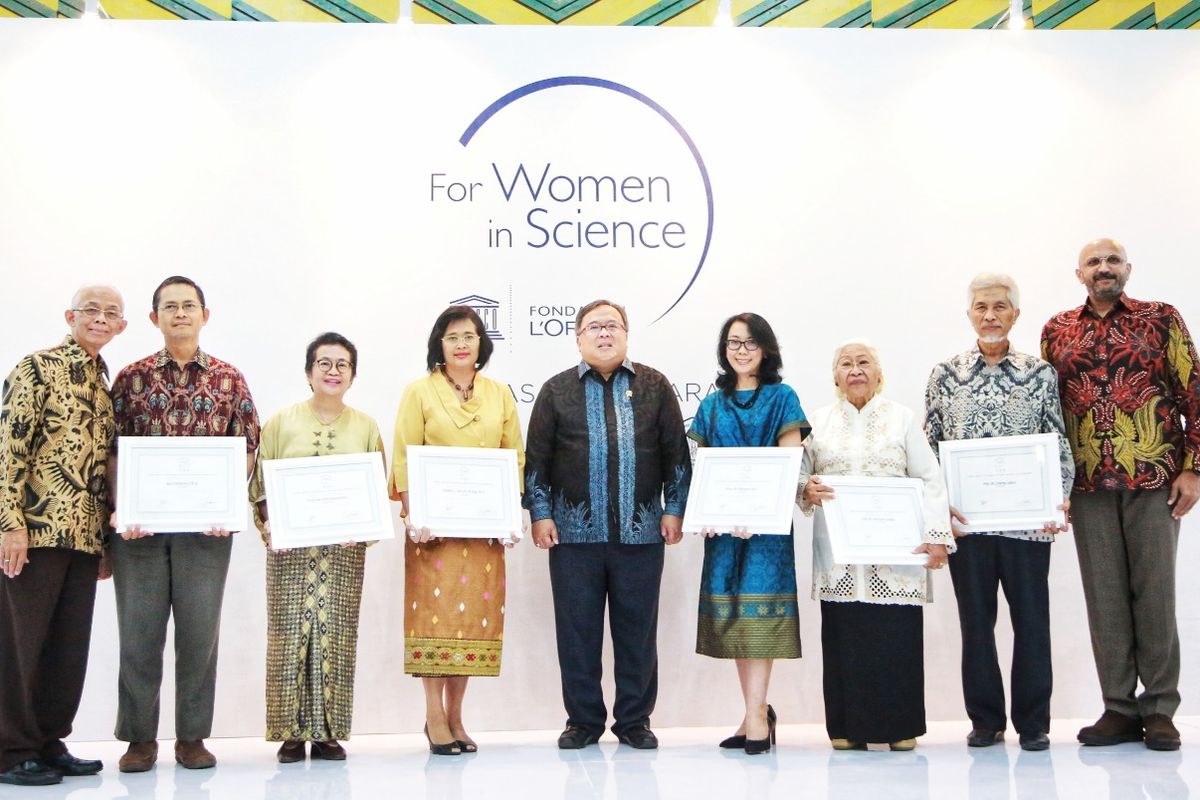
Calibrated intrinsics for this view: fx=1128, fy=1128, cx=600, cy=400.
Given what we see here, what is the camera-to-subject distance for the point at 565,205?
4.91m

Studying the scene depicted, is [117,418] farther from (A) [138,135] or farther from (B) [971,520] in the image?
(B) [971,520]

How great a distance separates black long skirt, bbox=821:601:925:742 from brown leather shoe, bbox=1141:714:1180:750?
772 millimetres

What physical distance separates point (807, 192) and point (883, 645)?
207cm

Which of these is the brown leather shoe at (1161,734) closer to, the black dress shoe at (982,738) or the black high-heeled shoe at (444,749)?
the black dress shoe at (982,738)

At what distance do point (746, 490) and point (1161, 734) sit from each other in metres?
1.63

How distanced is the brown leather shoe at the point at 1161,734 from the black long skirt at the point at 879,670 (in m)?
0.77

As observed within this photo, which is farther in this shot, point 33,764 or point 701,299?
point 701,299

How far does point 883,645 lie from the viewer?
12.8 ft

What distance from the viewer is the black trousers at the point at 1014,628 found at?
398 centimetres

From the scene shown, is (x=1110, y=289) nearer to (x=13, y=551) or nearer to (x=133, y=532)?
(x=133, y=532)

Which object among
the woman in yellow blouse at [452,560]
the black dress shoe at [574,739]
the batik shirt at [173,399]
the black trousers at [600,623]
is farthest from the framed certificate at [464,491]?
the black dress shoe at [574,739]

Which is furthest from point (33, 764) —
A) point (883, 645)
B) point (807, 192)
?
point (807, 192)

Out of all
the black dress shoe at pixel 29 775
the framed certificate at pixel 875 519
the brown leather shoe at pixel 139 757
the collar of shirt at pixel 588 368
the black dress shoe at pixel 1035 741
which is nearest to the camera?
the black dress shoe at pixel 29 775

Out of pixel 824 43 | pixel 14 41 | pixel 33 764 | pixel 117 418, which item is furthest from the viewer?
pixel 824 43
